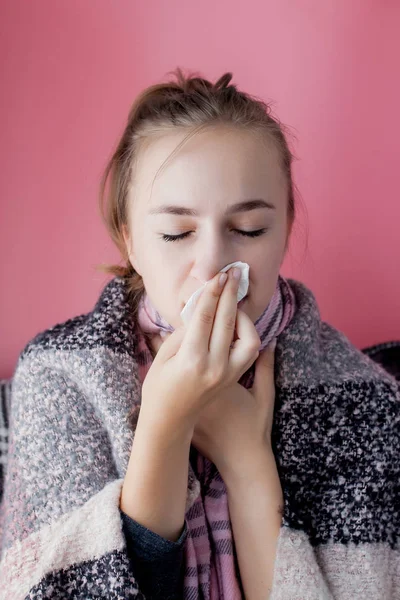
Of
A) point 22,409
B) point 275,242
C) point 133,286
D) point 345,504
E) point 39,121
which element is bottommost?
point 345,504

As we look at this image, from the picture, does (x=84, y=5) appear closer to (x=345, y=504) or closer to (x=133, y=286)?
(x=133, y=286)

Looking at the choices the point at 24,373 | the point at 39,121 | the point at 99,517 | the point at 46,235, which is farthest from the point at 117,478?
the point at 39,121

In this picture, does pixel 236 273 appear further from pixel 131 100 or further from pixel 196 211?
pixel 131 100

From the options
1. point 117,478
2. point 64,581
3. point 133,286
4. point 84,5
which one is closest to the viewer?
point 64,581

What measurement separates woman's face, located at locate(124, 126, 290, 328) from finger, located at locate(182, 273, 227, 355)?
0.05 metres

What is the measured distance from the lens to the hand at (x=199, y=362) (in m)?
0.81

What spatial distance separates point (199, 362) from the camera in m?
0.80

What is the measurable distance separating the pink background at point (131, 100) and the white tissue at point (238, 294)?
1.90ft

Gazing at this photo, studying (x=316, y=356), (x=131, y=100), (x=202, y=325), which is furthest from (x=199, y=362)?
(x=131, y=100)

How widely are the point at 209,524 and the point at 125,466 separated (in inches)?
7.7

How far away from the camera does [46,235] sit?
1.36 m

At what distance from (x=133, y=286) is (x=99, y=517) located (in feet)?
1.51

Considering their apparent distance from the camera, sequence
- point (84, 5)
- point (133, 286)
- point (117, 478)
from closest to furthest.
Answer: point (117, 478) < point (133, 286) < point (84, 5)

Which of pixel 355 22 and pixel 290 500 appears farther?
pixel 355 22
